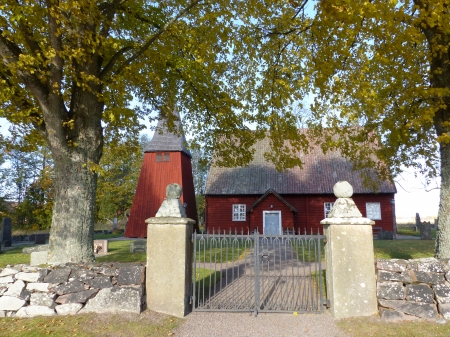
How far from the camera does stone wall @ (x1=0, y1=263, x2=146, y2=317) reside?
5973 millimetres

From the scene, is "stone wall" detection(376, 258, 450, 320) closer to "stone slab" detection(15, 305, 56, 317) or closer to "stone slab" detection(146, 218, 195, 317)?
"stone slab" detection(146, 218, 195, 317)

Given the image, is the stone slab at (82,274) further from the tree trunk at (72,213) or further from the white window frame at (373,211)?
the white window frame at (373,211)

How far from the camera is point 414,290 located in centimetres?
566

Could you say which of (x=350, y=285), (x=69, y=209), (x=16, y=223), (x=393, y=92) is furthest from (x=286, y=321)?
(x=16, y=223)

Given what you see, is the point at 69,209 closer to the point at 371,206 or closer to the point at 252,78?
the point at 252,78

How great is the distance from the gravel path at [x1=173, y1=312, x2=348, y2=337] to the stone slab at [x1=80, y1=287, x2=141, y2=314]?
1014mm

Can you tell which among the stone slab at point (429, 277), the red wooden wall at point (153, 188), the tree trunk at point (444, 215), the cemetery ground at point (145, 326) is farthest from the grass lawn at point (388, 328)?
the red wooden wall at point (153, 188)

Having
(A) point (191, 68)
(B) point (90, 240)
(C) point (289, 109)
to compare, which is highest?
(A) point (191, 68)

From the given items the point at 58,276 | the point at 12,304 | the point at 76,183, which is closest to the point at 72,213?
the point at 76,183

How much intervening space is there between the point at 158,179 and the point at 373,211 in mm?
15860

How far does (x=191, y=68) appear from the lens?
9.10 meters

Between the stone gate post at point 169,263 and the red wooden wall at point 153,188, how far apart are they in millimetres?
17223

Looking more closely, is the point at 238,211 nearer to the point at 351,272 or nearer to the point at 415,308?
the point at 351,272

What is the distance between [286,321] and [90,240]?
437cm
